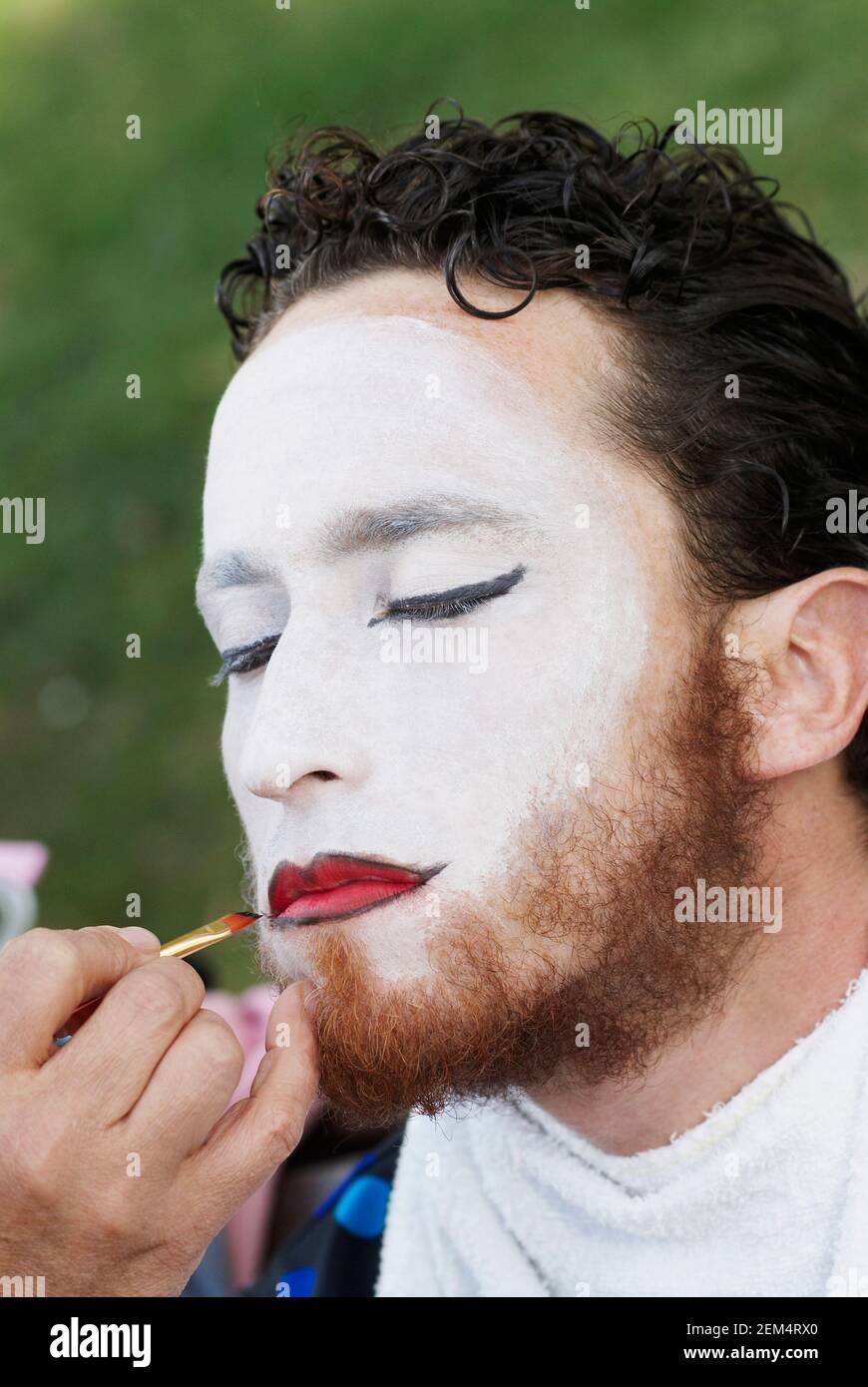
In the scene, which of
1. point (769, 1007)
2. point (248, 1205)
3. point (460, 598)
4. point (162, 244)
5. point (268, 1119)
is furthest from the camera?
point (162, 244)

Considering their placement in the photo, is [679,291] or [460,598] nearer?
[460,598]

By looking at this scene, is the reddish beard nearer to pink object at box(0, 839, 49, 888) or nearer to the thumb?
the thumb

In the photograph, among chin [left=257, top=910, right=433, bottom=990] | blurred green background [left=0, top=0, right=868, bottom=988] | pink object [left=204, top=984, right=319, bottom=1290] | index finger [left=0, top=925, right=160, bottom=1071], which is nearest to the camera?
index finger [left=0, top=925, right=160, bottom=1071]

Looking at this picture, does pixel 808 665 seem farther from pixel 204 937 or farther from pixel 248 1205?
pixel 248 1205

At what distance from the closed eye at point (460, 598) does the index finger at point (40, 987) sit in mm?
579

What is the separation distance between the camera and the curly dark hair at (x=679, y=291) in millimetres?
1887

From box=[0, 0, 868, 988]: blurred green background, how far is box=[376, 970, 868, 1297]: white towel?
2.19 meters

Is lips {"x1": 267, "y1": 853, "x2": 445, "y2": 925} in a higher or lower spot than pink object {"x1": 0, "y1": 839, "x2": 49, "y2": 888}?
higher

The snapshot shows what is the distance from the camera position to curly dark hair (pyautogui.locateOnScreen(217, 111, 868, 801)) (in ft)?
6.19

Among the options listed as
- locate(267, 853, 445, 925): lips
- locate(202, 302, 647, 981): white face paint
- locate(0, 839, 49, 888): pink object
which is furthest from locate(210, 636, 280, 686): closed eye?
locate(0, 839, 49, 888): pink object

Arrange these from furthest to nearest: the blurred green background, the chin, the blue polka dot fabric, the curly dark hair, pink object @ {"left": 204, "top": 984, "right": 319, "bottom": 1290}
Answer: the blurred green background, pink object @ {"left": 204, "top": 984, "right": 319, "bottom": 1290}, the blue polka dot fabric, the curly dark hair, the chin

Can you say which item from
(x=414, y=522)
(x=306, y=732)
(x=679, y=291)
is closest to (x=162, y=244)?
(x=679, y=291)

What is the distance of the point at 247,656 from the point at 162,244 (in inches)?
135

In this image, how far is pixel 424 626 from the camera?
1720 mm
